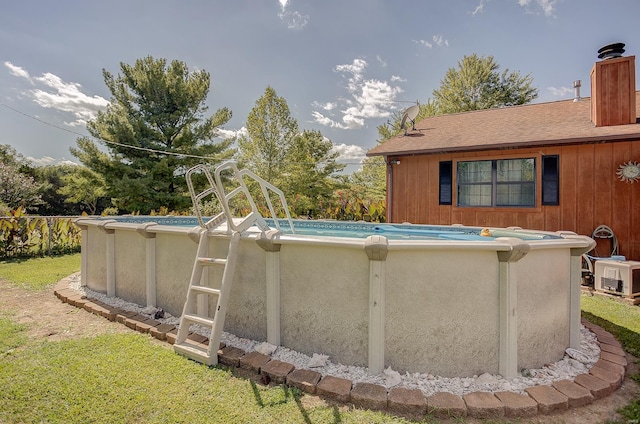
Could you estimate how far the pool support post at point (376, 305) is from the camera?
2480 mm

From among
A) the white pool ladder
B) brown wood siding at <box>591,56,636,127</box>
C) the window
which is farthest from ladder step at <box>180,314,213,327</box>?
brown wood siding at <box>591,56,636,127</box>

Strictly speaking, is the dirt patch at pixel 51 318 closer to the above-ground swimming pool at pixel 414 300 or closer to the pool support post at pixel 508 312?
the above-ground swimming pool at pixel 414 300

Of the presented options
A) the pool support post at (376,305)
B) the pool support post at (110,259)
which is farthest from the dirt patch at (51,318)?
the pool support post at (376,305)

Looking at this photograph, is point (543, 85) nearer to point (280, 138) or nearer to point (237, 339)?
point (280, 138)

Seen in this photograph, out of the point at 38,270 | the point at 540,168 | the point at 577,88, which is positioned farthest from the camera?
the point at 577,88

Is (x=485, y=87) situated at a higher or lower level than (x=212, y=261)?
Result: higher

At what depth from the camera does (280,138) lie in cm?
1811

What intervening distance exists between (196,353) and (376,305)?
5.73 feet

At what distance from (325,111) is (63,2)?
1516 centimetres

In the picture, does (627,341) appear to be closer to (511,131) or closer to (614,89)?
(511,131)

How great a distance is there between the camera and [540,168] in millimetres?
7105

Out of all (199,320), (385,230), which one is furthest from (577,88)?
(199,320)

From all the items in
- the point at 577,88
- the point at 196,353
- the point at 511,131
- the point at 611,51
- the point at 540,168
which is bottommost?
the point at 196,353

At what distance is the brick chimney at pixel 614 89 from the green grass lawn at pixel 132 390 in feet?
20.0
